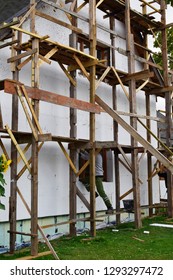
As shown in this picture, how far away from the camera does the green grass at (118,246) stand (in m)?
7.10

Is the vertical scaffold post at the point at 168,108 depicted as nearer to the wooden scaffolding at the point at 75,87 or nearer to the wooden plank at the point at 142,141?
the wooden scaffolding at the point at 75,87

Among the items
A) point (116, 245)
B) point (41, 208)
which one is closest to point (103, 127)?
point (41, 208)

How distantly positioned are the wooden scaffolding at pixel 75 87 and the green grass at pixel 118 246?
38 centimetres

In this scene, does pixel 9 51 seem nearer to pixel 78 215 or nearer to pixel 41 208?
pixel 41 208

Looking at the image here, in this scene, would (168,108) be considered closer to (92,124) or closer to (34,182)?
(92,124)

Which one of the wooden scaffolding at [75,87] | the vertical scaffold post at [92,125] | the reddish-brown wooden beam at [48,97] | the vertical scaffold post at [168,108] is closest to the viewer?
the reddish-brown wooden beam at [48,97]

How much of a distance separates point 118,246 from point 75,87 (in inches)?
154

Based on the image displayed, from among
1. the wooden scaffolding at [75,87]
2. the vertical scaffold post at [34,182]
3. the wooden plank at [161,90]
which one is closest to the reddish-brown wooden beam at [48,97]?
the wooden scaffolding at [75,87]

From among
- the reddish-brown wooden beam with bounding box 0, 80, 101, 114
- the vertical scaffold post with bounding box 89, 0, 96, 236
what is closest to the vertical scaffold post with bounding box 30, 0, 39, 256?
the reddish-brown wooden beam with bounding box 0, 80, 101, 114

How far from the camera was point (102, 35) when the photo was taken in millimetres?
12062

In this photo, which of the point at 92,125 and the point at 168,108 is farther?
the point at 168,108

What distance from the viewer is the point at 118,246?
7.96 metres

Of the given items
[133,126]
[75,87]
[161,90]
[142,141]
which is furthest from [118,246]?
[161,90]

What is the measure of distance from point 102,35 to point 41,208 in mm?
5826
